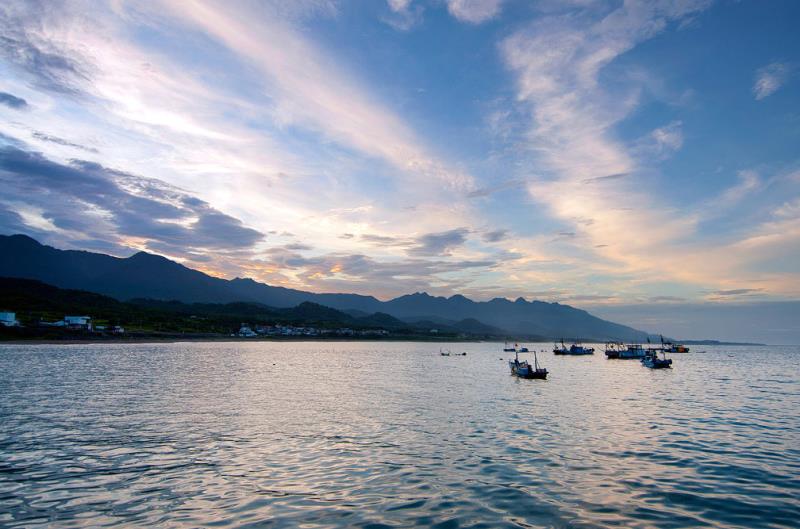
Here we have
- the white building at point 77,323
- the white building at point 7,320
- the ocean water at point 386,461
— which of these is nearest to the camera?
the ocean water at point 386,461

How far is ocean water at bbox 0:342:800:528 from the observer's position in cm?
1759

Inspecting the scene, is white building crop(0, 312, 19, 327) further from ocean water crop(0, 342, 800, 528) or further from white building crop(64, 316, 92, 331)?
ocean water crop(0, 342, 800, 528)

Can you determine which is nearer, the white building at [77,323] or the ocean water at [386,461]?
the ocean water at [386,461]

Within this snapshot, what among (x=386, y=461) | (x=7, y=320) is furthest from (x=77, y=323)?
(x=386, y=461)

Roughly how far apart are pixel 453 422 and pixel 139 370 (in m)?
63.4

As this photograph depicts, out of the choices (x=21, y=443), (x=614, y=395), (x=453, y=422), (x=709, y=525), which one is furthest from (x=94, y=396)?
(x=614, y=395)

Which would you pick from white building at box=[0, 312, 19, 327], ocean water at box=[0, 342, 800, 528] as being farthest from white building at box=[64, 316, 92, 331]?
ocean water at box=[0, 342, 800, 528]

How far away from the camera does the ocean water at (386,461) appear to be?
17594 mm

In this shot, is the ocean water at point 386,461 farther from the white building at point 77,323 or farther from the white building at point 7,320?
the white building at point 77,323

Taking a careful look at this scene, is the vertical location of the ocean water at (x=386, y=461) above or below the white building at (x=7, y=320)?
below

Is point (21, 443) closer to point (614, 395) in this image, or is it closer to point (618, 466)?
point (618, 466)

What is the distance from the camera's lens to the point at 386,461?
25219 millimetres

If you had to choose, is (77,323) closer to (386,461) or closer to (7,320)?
(7,320)

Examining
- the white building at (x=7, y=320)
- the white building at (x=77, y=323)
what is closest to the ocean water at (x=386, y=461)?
the white building at (x=7, y=320)
